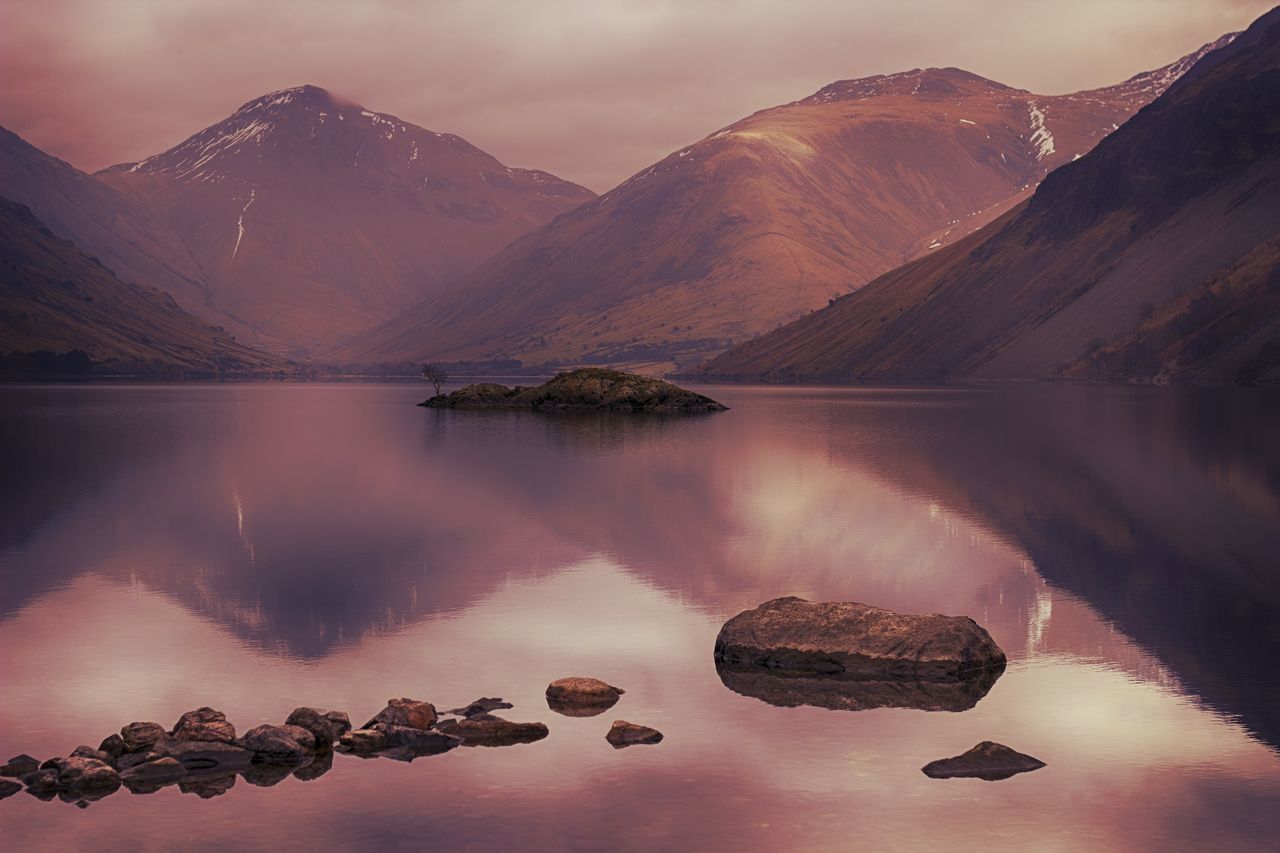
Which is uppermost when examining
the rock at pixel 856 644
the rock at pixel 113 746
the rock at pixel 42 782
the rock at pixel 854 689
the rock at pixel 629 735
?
the rock at pixel 856 644

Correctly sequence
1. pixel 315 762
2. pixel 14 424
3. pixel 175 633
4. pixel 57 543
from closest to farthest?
pixel 315 762
pixel 175 633
pixel 57 543
pixel 14 424

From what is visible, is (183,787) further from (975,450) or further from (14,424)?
(14,424)

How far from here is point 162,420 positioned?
16262cm

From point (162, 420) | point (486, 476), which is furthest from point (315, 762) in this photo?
point (162, 420)

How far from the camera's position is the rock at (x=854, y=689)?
29844 mm

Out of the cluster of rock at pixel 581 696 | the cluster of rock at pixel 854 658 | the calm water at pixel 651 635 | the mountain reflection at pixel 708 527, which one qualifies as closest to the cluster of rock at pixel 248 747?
the cluster of rock at pixel 581 696

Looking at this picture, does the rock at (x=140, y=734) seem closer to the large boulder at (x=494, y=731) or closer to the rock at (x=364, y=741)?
the rock at (x=364, y=741)

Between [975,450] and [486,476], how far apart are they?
4162 cm

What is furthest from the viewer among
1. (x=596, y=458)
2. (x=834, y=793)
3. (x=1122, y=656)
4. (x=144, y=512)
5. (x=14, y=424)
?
(x=14, y=424)

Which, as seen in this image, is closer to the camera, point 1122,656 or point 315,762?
point 315,762

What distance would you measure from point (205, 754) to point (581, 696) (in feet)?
27.8

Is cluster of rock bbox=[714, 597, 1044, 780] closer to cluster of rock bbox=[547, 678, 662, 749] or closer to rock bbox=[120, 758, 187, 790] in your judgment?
cluster of rock bbox=[547, 678, 662, 749]

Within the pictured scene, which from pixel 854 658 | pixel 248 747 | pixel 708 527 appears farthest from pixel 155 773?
pixel 708 527

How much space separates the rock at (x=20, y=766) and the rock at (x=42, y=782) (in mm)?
213
